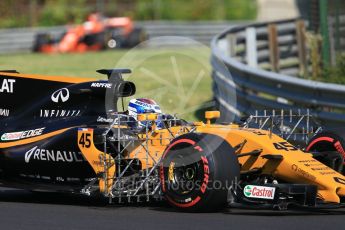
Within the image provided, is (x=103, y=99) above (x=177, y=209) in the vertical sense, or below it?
above

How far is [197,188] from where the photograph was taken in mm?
9047

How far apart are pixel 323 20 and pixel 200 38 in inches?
830

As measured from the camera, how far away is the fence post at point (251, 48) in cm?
2289

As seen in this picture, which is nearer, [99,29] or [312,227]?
[312,227]

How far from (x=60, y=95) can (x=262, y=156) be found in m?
2.82

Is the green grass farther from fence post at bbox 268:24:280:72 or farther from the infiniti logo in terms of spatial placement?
the infiniti logo

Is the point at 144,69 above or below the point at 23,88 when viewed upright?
below

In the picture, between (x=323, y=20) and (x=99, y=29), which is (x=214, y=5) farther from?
(x=323, y=20)

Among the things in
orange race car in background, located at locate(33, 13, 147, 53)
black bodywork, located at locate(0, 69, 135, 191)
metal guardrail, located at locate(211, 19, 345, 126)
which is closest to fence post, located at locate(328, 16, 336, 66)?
metal guardrail, located at locate(211, 19, 345, 126)

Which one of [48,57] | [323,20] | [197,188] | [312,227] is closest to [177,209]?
[197,188]

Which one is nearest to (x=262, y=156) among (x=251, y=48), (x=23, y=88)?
(x=23, y=88)

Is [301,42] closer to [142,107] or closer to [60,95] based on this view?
[60,95]

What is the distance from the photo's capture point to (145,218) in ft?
29.3

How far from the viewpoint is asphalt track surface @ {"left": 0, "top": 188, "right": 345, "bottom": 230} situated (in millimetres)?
8398
